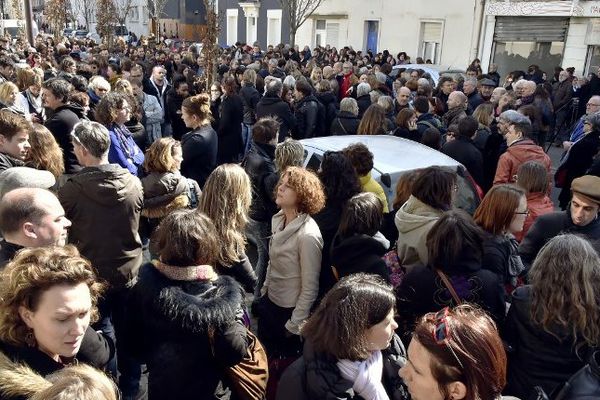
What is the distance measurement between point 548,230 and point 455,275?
4.72ft

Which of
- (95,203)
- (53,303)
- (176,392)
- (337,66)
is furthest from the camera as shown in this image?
(337,66)

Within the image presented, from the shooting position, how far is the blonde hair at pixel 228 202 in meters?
3.37

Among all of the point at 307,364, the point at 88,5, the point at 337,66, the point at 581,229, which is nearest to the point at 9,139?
the point at 307,364

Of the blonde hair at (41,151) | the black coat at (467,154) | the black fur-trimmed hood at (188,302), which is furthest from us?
the black coat at (467,154)

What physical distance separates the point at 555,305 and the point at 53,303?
2201 mm

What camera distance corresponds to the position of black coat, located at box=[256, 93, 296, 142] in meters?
7.75

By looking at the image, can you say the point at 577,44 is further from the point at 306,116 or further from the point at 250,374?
the point at 250,374

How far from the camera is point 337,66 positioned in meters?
13.0

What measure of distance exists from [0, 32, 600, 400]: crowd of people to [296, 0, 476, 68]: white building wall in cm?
1765

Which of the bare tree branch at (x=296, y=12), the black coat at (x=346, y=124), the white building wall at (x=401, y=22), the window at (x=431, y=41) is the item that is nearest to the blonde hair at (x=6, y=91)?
the black coat at (x=346, y=124)

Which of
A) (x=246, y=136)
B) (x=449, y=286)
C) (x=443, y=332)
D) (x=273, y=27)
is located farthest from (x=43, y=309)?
(x=273, y=27)

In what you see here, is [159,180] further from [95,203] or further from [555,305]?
[555,305]

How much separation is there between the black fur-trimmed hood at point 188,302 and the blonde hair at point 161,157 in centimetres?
171

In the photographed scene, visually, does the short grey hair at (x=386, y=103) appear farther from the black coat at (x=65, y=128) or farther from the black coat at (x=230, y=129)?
the black coat at (x=65, y=128)
